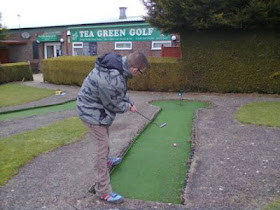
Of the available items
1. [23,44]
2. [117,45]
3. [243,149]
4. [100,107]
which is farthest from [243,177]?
[23,44]

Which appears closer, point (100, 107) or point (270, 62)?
point (100, 107)

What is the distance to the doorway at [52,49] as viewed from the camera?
24438 millimetres

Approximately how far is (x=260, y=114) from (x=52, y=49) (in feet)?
66.9

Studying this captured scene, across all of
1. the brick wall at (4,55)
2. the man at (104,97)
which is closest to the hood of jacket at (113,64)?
the man at (104,97)

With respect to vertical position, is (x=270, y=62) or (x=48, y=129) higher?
(x=270, y=62)

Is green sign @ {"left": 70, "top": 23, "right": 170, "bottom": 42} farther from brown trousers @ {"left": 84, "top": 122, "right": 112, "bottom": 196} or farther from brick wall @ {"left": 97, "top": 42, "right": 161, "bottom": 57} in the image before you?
brown trousers @ {"left": 84, "top": 122, "right": 112, "bottom": 196}

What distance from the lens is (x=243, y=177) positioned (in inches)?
168

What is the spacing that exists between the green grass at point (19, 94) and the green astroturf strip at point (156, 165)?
6016 mm

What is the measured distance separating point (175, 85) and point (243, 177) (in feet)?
28.2

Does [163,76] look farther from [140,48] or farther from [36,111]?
[140,48]

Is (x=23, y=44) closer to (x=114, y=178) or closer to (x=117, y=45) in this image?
(x=117, y=45)

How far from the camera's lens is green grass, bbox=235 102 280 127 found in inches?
288

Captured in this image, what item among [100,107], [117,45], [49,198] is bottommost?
[49,198]

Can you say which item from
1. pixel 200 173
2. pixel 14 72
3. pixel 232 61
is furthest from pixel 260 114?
pixel 14 72
